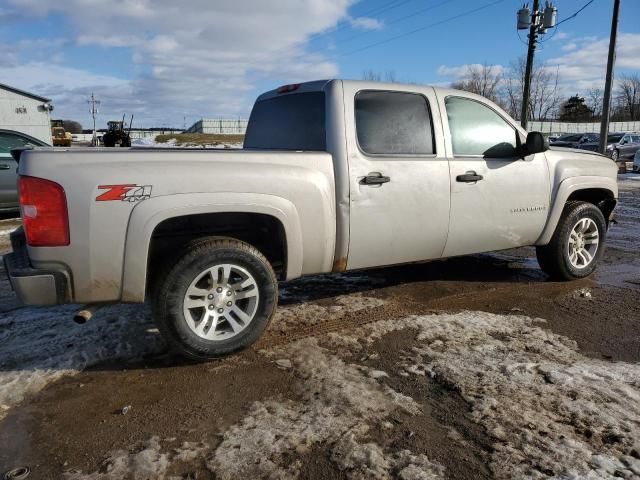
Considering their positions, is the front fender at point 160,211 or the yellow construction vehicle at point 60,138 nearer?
the front fender at point 160,211

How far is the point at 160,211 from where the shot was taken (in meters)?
3.14

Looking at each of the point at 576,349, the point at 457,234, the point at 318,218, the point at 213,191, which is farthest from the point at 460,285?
the point at 213,191

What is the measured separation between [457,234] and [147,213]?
2.66 m

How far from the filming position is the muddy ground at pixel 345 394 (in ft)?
7.86

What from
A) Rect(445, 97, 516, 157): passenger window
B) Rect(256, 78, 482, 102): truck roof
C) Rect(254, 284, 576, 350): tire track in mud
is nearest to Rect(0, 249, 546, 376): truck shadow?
Rect(254, 284, 576, 350): tire track in mud

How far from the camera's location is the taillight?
9.51 ft

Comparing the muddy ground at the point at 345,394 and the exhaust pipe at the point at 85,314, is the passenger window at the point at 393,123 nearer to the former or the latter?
the muddy ground at the point at 345,394

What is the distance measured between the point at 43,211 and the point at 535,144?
13.3ft

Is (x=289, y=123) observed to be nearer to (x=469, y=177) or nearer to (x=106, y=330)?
(x=469, y=177)

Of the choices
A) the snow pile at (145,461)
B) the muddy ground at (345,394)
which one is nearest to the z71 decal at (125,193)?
the muddy ground at (345,394)

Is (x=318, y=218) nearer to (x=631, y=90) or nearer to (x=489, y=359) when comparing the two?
(x=489, y=359)

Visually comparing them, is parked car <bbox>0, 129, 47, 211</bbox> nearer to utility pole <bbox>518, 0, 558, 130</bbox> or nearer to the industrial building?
utility pole <bbox>518, 0, 558, 130</bbox>

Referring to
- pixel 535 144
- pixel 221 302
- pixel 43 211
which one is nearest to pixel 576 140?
pixel 535 144

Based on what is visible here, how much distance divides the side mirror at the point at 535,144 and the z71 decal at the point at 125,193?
3434 millimetres
